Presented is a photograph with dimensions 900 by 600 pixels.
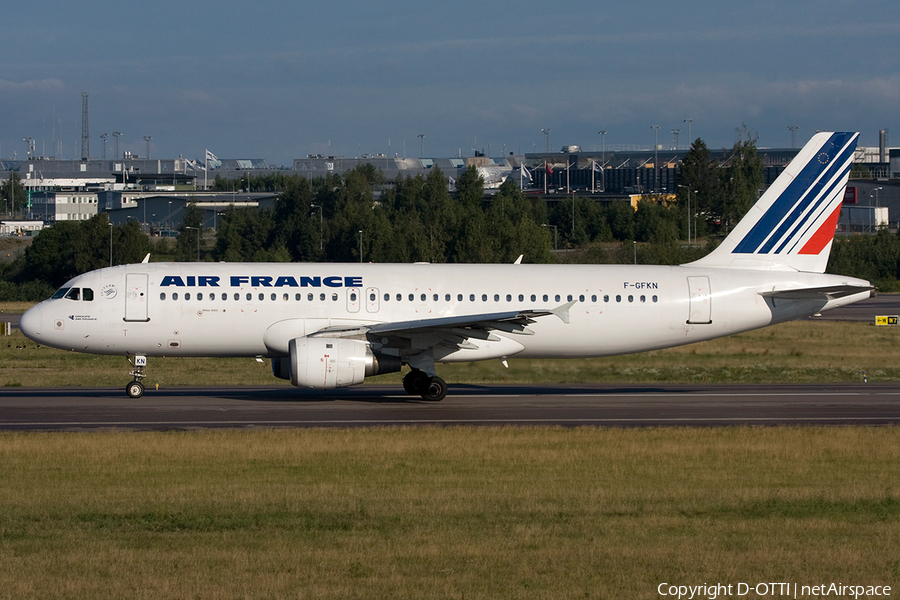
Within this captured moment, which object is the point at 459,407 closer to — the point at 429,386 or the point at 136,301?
the point at 429,386

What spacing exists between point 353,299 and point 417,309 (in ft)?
6.23

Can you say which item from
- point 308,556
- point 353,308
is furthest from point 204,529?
point 353,308

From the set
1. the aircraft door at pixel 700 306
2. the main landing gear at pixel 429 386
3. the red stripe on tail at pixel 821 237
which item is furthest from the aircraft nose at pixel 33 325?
the red stripe on tail at pixel 821 237

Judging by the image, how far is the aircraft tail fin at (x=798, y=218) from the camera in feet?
107

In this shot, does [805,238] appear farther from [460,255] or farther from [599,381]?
[460,255]

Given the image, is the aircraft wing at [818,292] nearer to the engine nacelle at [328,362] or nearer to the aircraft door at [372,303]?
the aircraft door at [372,303]

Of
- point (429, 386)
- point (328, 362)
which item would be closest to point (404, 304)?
point (429, 386)

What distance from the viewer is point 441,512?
1602 cm

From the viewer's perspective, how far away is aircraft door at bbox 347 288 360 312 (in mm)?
30266

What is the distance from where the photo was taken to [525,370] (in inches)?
1321

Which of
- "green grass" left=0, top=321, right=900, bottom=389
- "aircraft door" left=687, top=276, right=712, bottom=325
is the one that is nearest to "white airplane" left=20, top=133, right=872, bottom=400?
"aircraft door" left=687, top=276, right=712, bottom=325

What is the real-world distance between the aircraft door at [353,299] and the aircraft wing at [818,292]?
12208 millimetres

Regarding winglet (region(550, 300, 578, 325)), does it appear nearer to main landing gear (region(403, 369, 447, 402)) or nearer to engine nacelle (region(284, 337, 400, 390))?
main landing gear (region(403, 369, 447, 402))

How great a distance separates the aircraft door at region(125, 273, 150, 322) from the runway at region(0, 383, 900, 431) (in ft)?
8.05
